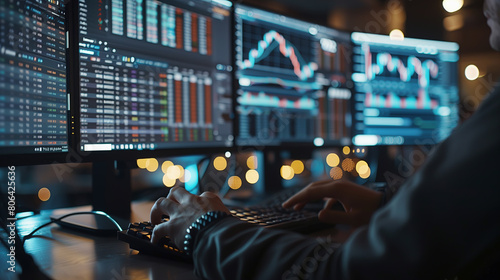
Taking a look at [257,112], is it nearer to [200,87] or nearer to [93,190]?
[200,87]

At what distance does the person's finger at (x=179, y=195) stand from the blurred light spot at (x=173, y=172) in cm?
64

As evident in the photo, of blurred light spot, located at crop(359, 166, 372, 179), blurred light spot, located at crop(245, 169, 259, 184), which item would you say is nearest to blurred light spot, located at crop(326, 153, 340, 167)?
blurred light spot, located at crop(359, 166, 372, 179)

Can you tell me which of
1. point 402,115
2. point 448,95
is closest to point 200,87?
point 402,115

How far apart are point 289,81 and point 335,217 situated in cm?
57

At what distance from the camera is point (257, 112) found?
120 centimetres

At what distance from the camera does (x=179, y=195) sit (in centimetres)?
62

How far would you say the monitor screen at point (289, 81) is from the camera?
1.17 m

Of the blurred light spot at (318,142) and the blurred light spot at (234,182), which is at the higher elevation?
the blurred light spot at (318,142)

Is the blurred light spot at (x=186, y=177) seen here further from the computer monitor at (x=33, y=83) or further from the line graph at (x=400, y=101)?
the line graph at (x=400, y=101)

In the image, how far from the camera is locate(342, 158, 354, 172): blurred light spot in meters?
1.81

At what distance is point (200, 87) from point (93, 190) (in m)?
0.36

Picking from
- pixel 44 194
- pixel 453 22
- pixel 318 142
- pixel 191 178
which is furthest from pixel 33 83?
pixel 453 22

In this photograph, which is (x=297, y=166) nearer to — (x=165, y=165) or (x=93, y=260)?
(x=165, y=165)

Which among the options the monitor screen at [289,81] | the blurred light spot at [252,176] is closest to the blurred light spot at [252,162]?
the blurred light spot at [252,176]
